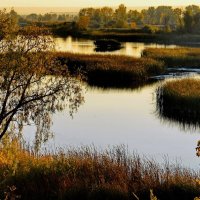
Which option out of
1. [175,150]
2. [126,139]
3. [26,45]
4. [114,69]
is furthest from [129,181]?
[114,69]

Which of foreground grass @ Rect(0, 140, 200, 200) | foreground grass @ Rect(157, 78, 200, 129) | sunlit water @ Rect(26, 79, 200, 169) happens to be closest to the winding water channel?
sunlit water @ Rect(26, 79, 200, 169)

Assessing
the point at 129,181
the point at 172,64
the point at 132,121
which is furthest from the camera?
the point at 172,64

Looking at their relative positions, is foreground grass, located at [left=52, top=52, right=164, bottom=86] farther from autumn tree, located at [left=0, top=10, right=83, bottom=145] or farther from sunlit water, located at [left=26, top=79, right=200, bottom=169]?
autumn tree, located at [left=0, top=10, right=83, bottom=145]

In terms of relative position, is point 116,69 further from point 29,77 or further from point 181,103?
point 29,77

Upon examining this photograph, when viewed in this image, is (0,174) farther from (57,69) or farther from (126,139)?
(126,139)

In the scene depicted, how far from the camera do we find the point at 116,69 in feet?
181

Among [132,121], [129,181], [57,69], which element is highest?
[57,69]

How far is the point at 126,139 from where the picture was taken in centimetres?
3244

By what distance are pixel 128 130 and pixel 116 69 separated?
20861 millimetres

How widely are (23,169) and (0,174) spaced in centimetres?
84

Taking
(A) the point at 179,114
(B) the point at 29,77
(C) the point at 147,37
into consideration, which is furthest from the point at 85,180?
(C) the point at 147,37

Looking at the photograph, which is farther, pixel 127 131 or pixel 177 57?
pixel 177 57

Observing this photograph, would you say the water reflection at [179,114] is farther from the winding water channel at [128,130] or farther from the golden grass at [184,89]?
the golden grass at [184,89]

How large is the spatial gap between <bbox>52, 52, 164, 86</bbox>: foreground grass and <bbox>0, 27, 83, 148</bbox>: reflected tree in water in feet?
90.8
